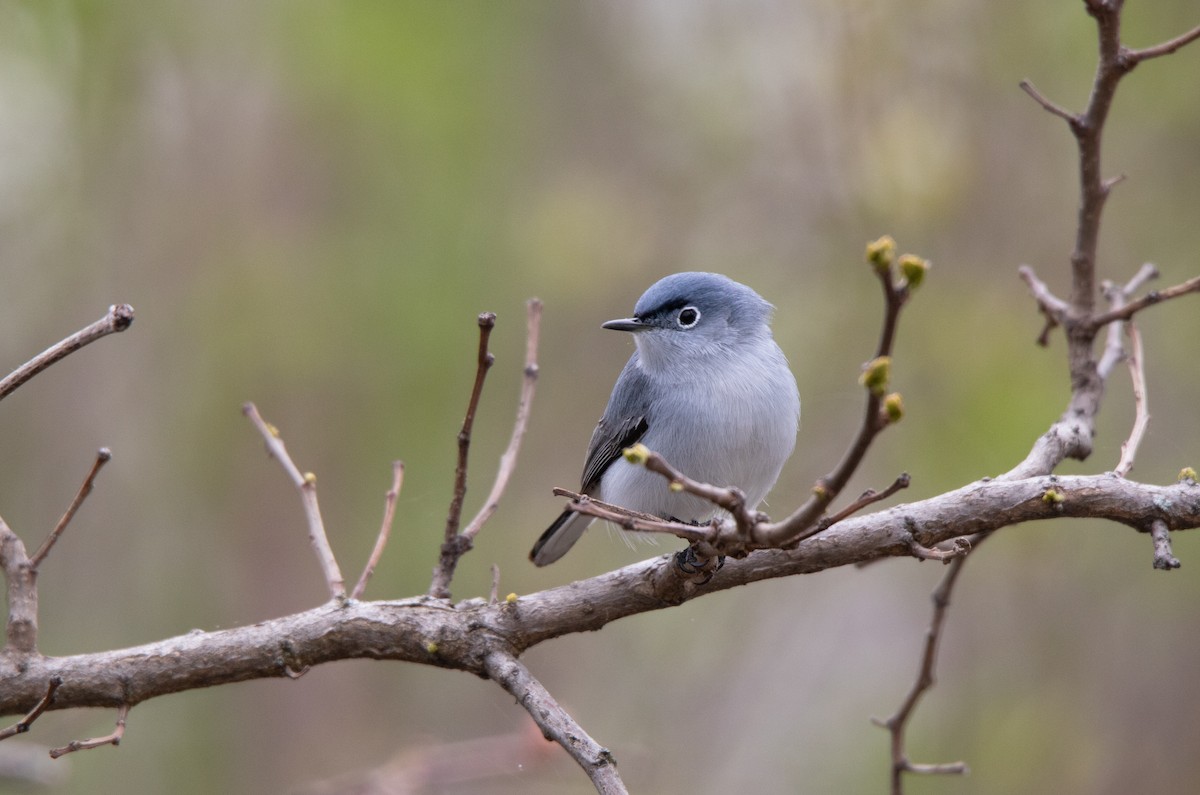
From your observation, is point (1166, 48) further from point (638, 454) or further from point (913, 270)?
point (638, 454)

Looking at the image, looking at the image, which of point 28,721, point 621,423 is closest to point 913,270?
point 28,721

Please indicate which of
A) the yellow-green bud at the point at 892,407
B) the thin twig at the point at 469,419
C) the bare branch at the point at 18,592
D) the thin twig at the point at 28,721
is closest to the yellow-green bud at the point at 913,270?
the yellow-green bud at the point at 892,407

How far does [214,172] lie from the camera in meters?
5.46

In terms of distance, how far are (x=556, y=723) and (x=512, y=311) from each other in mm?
3409

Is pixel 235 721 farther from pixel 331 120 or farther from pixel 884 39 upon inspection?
pixel 884 39

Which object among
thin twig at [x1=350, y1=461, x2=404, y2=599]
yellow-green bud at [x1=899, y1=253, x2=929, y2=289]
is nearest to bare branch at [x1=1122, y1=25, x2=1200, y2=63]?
yellow-green bud at [x1=899, y1=253, x2=929, y2=289]

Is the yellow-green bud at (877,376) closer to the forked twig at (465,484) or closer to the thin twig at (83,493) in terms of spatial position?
the forked twig at (465,484)

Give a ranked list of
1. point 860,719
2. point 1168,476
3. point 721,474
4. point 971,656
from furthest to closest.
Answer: point 860,719, point 971,656, point 1168,476, point 721,474

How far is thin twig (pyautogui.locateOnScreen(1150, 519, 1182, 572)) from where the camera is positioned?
2098mm

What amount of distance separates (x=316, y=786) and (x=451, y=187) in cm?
253

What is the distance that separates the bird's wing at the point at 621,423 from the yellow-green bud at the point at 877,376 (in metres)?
2.09

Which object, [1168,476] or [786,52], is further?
[786,52]

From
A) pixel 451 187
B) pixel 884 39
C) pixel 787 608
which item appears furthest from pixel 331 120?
pixel 787 608

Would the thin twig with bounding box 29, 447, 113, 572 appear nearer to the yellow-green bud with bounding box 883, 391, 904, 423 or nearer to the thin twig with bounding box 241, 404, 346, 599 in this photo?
the thin twig with bounding box 241, 404, 346, 599
